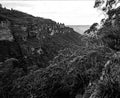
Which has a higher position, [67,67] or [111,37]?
[111,37]

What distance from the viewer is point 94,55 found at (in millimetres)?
8414

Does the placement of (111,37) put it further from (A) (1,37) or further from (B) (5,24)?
(B) (5,24)

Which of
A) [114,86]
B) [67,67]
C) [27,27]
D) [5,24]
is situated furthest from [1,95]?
[27,27]

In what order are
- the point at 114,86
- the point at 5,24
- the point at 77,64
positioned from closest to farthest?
→ the point at 114,86 → the point at 77,64 → the point at 5,24

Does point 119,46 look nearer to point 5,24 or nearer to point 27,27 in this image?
point 5,24

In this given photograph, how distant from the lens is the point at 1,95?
71.6 ft

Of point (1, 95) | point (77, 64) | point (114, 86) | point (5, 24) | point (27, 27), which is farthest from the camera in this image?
point (27, 27)

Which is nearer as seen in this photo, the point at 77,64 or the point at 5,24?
the point at 77,64

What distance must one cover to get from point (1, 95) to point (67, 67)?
1544 centimetres

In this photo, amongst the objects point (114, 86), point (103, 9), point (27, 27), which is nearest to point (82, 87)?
point (114, 86)

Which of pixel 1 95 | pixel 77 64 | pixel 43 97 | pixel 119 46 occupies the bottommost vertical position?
pixel 1 95

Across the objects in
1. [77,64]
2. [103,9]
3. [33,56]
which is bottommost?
[33,56]

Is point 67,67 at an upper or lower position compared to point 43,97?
upper

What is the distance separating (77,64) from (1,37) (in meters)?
69.5
